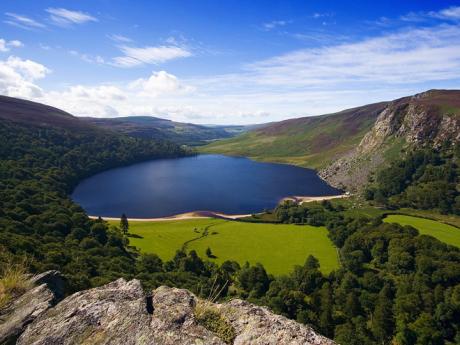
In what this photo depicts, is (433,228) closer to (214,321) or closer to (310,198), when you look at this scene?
(310,198)

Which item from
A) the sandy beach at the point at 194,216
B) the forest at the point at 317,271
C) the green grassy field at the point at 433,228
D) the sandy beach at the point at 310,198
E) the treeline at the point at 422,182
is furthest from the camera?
the sandy beach at the point at 310,198

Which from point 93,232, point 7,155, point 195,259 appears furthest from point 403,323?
point 7,155

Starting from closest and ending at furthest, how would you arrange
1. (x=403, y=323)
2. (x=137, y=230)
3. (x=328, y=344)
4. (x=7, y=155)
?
1. (x=328, y=344)
2. (x=403, y=323)
3. (x=137, y=230)
4. (x=7, y=155)

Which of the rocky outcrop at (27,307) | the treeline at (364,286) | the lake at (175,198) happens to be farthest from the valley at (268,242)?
the lake at (175,198)

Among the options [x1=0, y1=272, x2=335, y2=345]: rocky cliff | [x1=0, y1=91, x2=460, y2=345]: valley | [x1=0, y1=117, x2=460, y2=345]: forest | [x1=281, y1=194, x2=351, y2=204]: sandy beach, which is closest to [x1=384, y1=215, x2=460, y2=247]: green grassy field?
[x1=0, y1=91, x2=460, y2=345]: valley

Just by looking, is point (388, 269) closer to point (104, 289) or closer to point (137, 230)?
point (137, 230)

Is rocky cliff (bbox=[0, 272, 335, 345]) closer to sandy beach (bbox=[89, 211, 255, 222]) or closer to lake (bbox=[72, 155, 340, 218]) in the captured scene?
sandy beach (bbox=[89, 211, 255, 222])

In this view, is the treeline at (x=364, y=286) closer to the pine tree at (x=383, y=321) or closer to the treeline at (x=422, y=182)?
the pine tree at (x=383, y=321)
